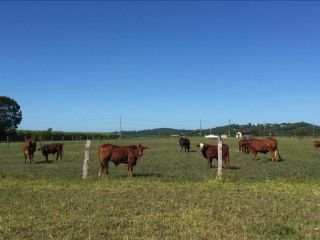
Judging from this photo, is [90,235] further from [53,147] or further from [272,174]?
[53,147]

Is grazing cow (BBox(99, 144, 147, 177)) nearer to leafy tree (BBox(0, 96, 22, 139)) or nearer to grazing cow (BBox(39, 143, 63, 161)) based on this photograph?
grazing cow (BBox(39, 143, 63, 161))

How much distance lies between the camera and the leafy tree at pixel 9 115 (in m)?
110

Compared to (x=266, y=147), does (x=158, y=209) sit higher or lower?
lower

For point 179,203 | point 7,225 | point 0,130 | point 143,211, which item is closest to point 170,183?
point 179,203

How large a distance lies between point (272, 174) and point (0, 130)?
89.8 m

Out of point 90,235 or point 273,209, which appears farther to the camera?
point 273,209

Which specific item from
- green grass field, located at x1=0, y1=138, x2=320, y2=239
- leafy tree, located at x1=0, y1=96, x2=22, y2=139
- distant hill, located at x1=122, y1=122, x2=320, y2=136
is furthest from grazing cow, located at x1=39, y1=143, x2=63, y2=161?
distant hill, located at x1=122, y1=122, x2=320, y2=136

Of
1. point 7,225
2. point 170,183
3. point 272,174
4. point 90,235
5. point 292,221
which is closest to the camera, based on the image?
point 90,235

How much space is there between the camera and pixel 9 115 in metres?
113

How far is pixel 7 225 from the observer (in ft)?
33.9

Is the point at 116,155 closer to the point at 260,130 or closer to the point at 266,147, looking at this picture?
the point at 266,147

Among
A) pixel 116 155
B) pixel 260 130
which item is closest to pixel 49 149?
pixel 116 155

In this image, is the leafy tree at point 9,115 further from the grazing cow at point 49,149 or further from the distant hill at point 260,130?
the grazing cow at point 49,149

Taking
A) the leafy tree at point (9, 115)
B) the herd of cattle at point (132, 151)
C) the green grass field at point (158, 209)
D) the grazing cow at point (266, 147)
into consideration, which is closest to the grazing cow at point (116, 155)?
the herd of cattle at point (132, 151)
